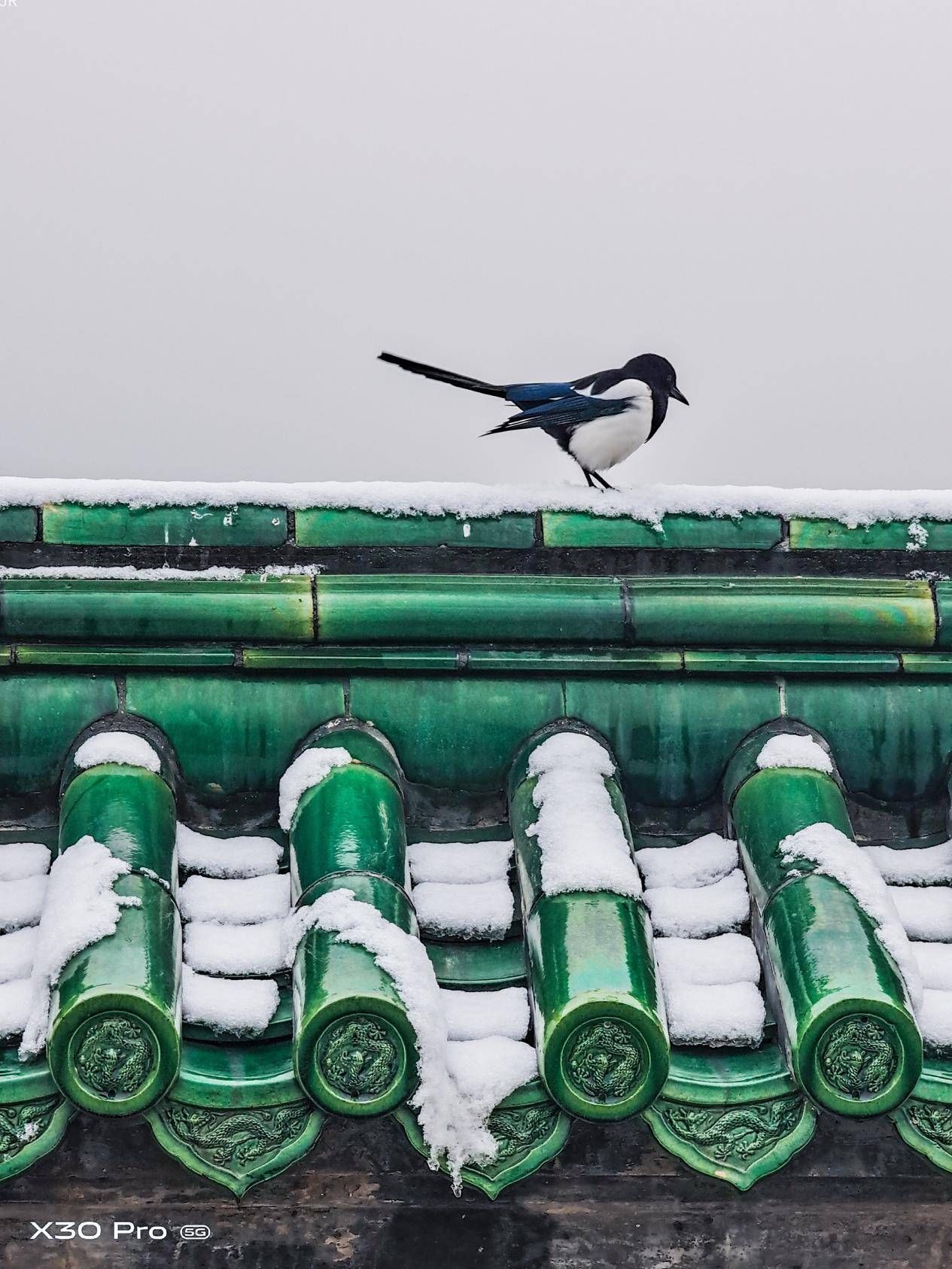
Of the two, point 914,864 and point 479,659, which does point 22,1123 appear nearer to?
point 479,659

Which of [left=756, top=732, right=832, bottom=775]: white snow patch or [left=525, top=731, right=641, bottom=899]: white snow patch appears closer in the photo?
[left=525, top=731, right=641, bottom=899]: white snow patch

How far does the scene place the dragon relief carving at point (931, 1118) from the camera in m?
2.98

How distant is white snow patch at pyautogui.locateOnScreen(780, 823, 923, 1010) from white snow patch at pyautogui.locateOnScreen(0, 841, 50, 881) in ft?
5.06

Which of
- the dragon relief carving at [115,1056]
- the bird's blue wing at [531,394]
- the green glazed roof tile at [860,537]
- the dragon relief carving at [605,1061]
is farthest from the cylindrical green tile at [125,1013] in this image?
the bird's blue wing at [531,394]

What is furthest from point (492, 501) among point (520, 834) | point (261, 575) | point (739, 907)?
point (739, 907)

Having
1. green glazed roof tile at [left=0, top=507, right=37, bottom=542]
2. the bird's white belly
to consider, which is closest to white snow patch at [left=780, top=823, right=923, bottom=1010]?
green glazed roof tile at [left=0, top=507, right=37, bottom=542]

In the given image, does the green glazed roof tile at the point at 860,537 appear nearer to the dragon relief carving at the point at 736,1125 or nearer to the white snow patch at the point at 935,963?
the white snow patch at the point at 935,963

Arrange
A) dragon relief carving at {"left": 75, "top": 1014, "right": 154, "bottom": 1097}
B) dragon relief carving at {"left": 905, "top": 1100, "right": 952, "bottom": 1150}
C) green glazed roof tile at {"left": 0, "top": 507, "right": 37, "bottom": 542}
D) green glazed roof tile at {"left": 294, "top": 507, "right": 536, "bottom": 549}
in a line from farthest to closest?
1. green glazed roof tile at {"left": 294, "top": 507, "right": 536, "bottom": 549}
2. green glazed roof tile at {"left": 0, "top": 507, "right": 37, "bottom": 542}
3. dragon relief carving at {"left": 905, "top": 1100, "right": 952, "bottom": 1150}
4. dragon relief carving at {"left": 75, "top": 1014, "right": 154, "bottom": 1097}

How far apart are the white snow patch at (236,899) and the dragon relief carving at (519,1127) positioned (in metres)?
0.68

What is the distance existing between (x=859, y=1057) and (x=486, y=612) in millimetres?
1396

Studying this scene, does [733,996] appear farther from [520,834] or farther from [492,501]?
[492,501]

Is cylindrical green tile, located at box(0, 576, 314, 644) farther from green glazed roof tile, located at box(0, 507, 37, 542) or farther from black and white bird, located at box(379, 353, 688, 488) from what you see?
black and white bird, located at box(379, 353, 688, 488)

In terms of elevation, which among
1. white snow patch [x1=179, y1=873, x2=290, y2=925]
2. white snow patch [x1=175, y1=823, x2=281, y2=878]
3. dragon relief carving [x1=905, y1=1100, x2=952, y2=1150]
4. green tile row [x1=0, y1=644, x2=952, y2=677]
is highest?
green tile row [x1=0, y1=644, x2=952, y2=677]

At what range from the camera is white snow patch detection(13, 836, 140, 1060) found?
2.88m
